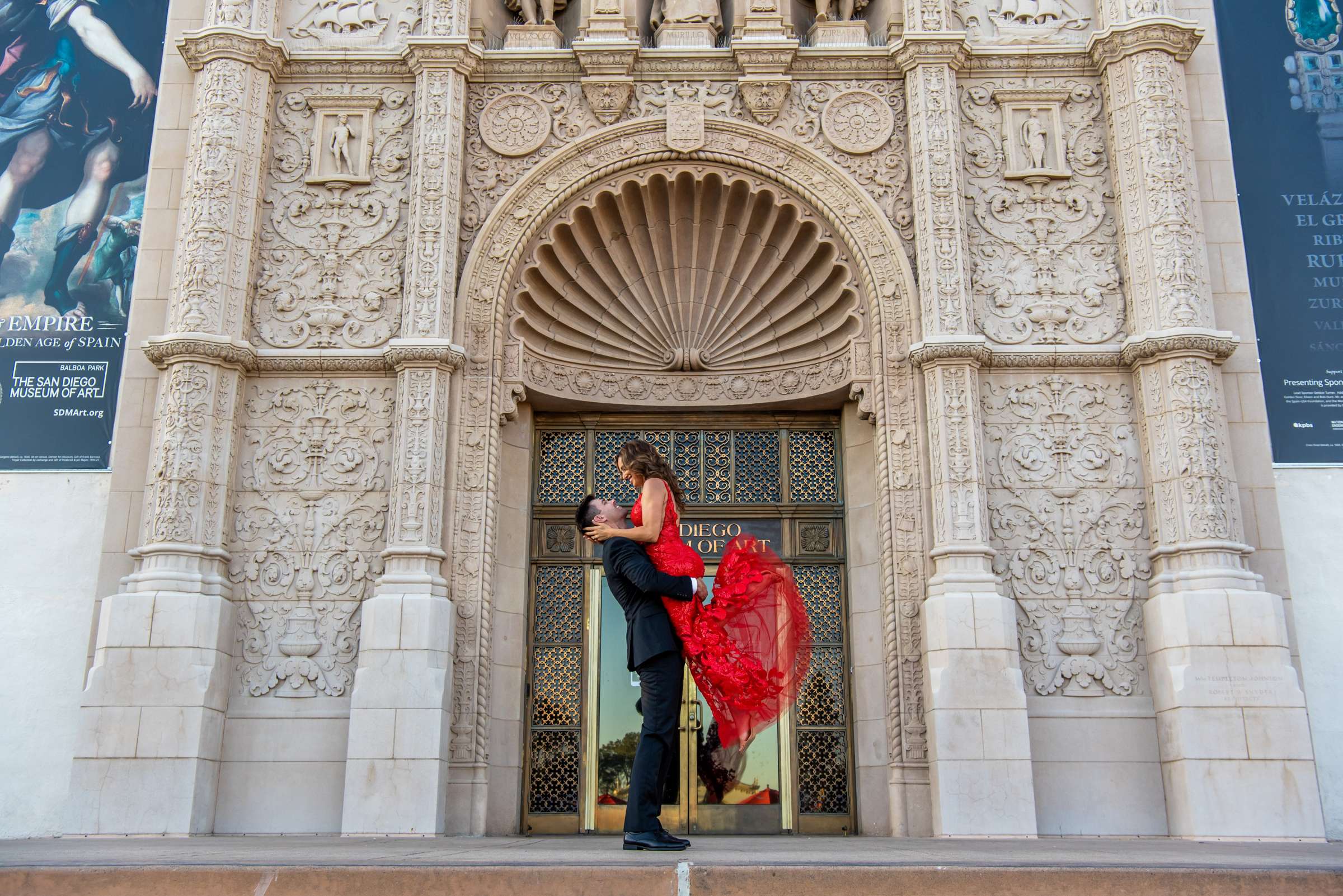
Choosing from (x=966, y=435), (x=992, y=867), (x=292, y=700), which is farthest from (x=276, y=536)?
(x=992, y=867)

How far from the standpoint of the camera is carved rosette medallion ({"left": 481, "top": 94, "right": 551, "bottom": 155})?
11891 millimetres

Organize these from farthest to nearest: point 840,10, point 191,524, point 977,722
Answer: point 840,10, point 191,524, point 977,722

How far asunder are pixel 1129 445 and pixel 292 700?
7.82 m

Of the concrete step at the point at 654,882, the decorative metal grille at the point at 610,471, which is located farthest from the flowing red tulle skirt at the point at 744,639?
the decorative metal grille at the point at 610,471

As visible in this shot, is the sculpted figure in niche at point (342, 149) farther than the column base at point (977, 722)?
Yes

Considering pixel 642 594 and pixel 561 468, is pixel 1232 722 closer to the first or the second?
pixel 642 594

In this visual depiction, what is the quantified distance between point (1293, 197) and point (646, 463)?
8.23m

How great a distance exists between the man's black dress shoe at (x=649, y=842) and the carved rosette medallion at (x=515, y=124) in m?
7.63

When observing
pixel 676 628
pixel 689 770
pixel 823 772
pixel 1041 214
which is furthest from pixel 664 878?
pixel 1041 214

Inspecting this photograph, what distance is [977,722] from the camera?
977 centimetres

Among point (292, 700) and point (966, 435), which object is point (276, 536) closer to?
point (292, 700)

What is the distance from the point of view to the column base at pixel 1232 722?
9.41 m

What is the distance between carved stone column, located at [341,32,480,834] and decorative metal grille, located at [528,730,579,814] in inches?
52.9

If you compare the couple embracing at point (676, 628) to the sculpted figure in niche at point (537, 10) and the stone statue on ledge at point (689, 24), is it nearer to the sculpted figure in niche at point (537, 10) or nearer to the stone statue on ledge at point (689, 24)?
the stone statue on ledge at point (689, 24)
